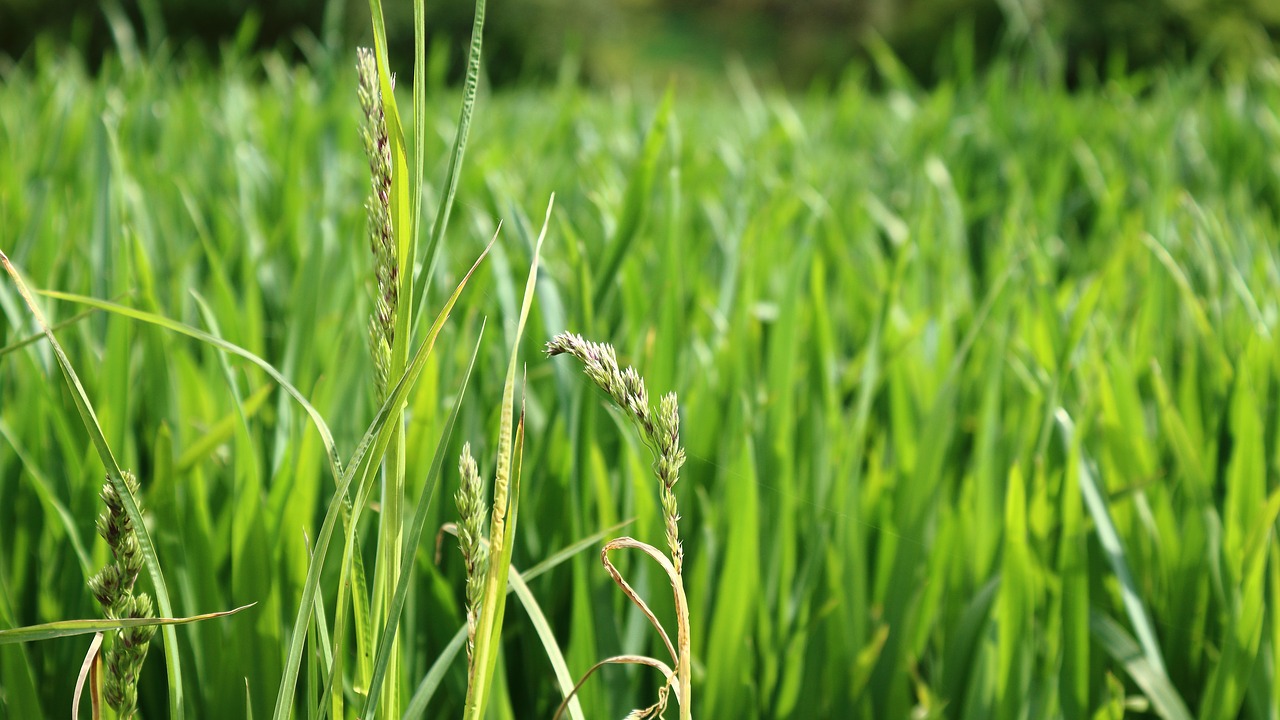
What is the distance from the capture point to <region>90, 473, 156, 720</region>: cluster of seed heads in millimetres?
302

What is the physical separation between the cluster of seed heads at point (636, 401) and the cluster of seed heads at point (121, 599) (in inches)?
5.9

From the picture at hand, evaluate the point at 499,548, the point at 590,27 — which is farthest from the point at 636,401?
the point at 590,27

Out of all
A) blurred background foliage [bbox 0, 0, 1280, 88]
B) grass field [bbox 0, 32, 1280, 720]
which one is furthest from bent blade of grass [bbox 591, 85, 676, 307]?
blurred background foliage [bbox 0, 0, 1280, 88]

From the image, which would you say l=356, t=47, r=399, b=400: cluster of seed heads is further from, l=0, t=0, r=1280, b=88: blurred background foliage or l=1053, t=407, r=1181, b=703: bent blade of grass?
l=0, t=0, r=1280, b=88: blurred background foliage

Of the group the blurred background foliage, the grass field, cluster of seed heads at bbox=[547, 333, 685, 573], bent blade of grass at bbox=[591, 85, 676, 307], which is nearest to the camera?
cluster of seed heads at bbox=[547, 333, 685, 573]

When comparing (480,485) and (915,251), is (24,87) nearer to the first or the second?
(915,251)

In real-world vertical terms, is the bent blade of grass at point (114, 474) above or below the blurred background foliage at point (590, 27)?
below

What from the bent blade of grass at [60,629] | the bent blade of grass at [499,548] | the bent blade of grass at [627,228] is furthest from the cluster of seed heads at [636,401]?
the bent blade of grass at [627,228]

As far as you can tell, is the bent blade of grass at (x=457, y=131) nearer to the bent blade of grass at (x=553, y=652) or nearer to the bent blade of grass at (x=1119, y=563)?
the bent blade of grass at (x=553, y=652)

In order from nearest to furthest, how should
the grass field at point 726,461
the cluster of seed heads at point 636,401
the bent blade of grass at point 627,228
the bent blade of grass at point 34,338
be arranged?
the cluster of seed heads at point 636,401, the bent blade of grass at point 34,338, the grass field at point 726,461, the bent blade of grass at point 627,228

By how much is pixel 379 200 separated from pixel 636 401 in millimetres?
107

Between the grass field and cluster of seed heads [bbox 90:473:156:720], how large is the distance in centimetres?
8

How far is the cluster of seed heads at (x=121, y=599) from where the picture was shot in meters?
0.30

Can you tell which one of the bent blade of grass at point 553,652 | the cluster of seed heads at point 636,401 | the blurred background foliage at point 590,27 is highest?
the blurred background foliage at point 590,27
